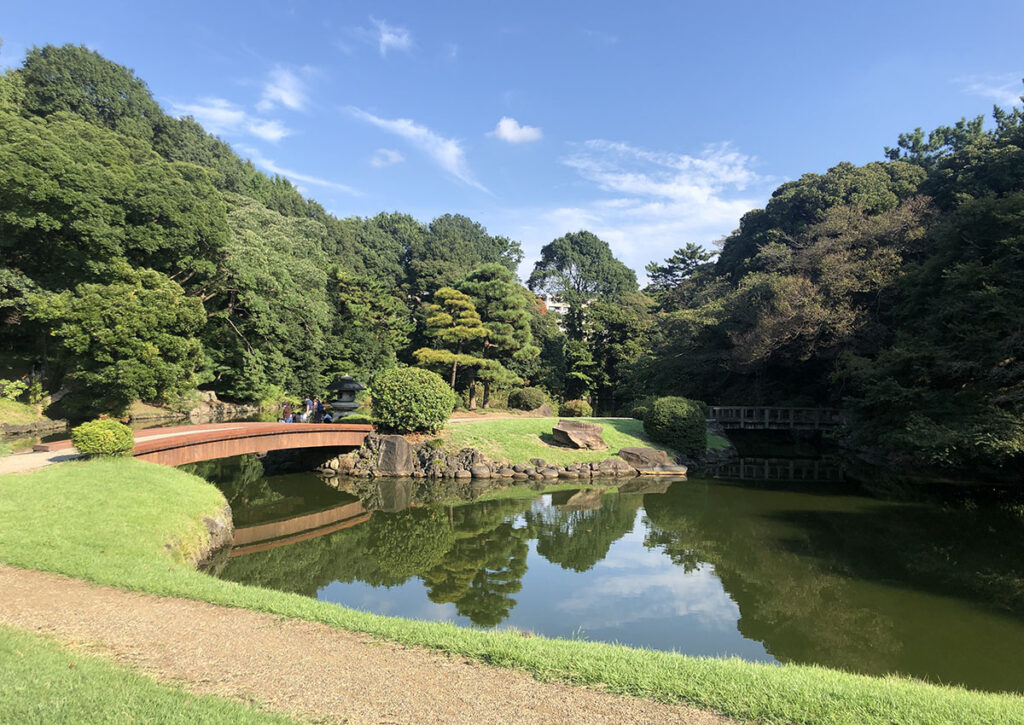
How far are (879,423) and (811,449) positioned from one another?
996 centimetres

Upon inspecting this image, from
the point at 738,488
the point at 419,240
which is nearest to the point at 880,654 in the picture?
the point at 738,488

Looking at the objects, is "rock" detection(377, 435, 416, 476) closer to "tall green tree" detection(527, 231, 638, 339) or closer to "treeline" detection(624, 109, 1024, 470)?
"treeline" detection(624, 109, 1024, 470)

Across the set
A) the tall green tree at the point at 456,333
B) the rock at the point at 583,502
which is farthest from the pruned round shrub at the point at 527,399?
the rock at the point at 583,502

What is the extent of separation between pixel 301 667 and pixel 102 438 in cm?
885

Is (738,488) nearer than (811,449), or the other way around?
(738,488)

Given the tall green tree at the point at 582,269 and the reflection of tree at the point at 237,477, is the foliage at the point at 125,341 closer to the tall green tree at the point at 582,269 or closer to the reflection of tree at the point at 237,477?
the reflection of tree at the point at 237,477

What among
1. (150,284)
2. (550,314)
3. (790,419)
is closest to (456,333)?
(150,284)

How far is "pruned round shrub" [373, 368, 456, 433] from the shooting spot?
685 inches

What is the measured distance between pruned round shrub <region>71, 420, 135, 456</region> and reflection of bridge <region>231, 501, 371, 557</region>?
2834 millimetres

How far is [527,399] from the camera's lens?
29.7 metres

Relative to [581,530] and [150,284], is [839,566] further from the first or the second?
[150,284]

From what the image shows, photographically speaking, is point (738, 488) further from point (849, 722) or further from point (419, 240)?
point (419, 240)

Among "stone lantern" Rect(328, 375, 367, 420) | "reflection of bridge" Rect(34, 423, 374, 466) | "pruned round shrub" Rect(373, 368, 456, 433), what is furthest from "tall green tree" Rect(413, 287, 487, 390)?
"reflection of bridge" Rect(34, 423, 374, 466)

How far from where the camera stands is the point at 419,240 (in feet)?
192
